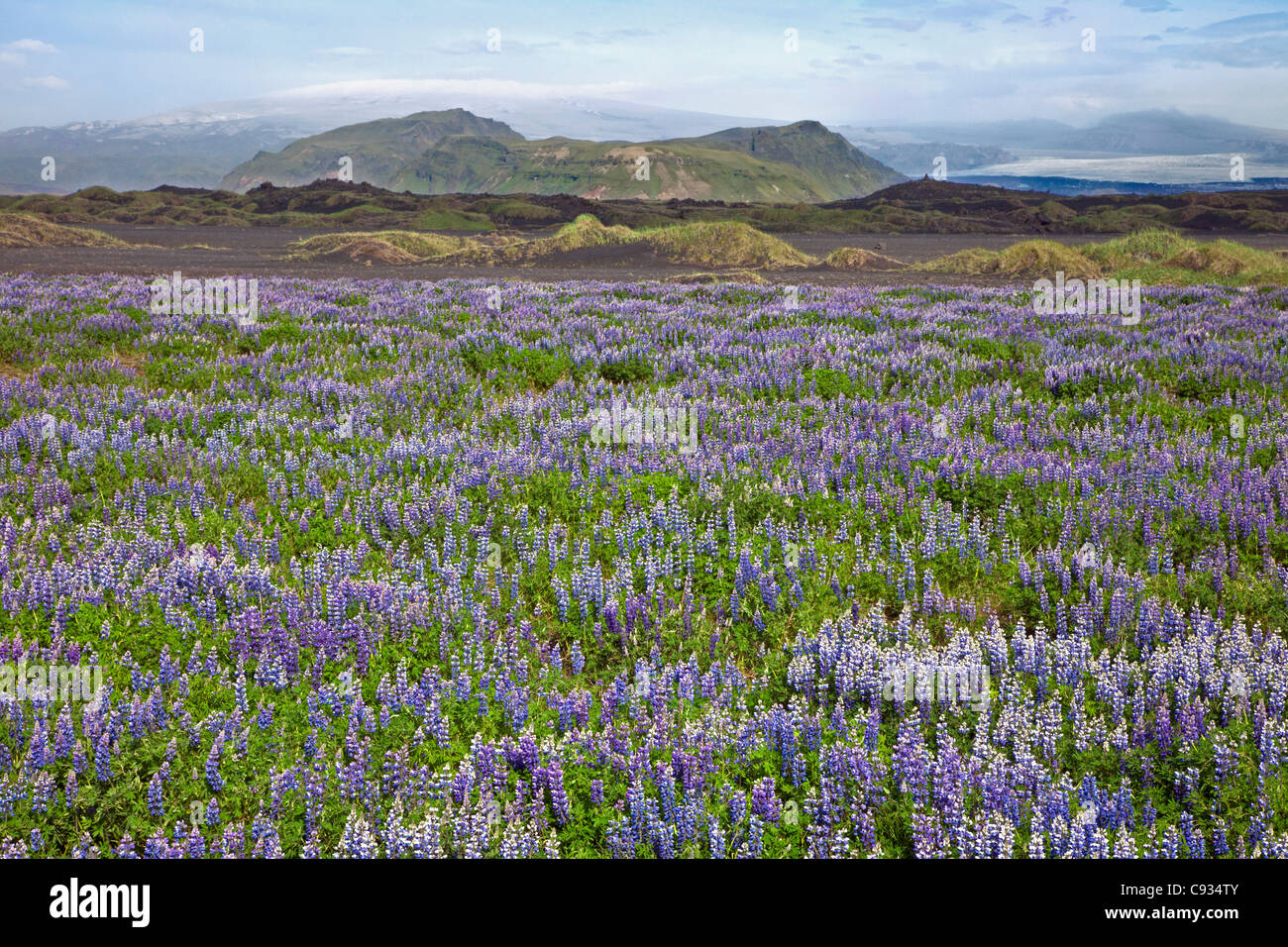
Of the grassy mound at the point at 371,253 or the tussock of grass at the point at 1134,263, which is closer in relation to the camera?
the tussock of grass at the point at 1134,263

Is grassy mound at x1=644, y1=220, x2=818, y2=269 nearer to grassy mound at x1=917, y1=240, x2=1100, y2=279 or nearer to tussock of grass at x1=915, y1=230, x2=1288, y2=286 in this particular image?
tussock of grass at x1=915, y1=230, x2=1288, y2=286

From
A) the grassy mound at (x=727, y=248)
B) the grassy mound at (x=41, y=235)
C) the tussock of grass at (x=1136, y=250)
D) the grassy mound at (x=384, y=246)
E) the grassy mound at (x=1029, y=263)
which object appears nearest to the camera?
the grassy mound at (x=1029, y=263)

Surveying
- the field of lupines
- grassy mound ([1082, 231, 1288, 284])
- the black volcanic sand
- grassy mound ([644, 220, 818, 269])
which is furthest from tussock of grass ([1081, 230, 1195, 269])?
the field of lupines

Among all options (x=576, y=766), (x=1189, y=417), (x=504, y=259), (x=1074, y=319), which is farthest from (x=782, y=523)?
(x=504, y=259)

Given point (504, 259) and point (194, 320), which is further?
point (504, 259)

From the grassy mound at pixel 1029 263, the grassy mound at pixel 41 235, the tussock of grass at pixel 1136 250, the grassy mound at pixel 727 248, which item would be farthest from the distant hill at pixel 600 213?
the grassy mound at pixel 1029 263

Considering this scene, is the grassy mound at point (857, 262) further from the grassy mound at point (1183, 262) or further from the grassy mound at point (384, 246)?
the grassy mound at point (384, 246)

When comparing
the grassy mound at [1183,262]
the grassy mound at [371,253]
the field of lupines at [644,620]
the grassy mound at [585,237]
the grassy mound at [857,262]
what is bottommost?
the field of lupines at [644,620]

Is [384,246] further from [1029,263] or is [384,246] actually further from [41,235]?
[1029,263]
